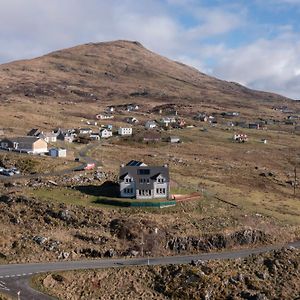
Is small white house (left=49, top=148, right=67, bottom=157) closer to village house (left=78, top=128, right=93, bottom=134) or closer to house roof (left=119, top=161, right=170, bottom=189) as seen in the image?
house roof (left=119, top=161, right=170, bottom=189)

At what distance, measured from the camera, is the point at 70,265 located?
52.5 m

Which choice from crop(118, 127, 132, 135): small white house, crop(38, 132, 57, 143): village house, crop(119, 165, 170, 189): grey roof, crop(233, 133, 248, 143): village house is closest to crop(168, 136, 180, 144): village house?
crop(118, 127, 132, 135): small white house

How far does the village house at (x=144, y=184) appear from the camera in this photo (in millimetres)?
70188

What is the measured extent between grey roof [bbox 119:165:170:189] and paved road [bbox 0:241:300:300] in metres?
15.9

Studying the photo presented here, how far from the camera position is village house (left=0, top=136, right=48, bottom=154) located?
101 m

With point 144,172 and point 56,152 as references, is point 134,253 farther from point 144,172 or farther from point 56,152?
point 56,152

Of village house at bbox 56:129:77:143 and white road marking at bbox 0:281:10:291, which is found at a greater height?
village house at bbox 56:129:77:143

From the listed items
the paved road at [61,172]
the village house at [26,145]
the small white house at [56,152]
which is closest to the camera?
the paved road at [61,172]

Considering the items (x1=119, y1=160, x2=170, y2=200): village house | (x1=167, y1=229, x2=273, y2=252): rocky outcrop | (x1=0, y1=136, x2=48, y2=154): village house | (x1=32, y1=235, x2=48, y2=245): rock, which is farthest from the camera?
(x1=0, y1=136, x2=48, y2=154): village house

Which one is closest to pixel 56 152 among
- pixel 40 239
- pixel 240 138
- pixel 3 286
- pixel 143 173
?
pixel 143 173

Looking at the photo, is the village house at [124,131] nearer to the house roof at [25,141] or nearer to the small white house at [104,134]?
the small white house at [104,134]

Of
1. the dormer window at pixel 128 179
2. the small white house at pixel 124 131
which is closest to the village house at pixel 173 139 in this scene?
the small white house at pixel 124 131

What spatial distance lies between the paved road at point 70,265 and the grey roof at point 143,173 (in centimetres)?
1595

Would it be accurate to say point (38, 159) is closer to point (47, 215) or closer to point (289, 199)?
point (47, 215)
